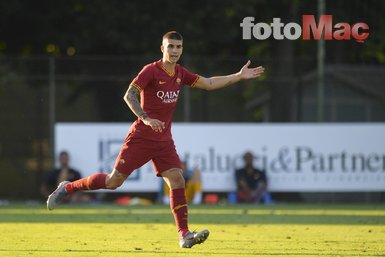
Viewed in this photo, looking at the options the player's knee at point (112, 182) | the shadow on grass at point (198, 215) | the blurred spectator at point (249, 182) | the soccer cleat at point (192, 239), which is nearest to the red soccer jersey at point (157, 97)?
the player's knee at point (112, 182)

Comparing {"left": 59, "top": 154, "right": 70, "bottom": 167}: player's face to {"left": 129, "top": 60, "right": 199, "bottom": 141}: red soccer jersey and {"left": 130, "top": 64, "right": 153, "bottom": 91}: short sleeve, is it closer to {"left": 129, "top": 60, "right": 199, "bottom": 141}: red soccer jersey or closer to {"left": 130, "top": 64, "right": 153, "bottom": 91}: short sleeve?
{"left": 129, "top": 60, "right": 199, "bottom": 141}: red soccer jersey

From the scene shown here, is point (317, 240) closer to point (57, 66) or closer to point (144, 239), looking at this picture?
point (144, 239)

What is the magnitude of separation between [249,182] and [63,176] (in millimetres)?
3877

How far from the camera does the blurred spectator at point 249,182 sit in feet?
73.5

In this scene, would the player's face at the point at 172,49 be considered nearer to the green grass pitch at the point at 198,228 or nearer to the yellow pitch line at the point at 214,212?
the green grass pitch at the point at 198,228

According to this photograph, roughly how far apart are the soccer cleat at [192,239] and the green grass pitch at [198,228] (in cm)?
10

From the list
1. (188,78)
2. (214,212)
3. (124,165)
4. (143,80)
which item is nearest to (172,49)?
(143,80)

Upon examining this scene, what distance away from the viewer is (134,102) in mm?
11508

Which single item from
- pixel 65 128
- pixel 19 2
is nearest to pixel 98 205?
pixel 65 128

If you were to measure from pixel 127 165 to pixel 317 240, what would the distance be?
2778 millimetres

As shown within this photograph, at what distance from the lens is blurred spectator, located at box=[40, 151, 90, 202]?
73.0 ft

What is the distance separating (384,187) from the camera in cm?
2300

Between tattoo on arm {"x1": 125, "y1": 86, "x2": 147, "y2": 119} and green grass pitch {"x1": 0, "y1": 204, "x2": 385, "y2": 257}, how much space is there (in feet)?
4.84

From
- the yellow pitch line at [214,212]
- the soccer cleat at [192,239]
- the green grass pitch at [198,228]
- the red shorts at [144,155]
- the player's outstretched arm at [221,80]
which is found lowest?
the yellow pitch line at [214,212]
